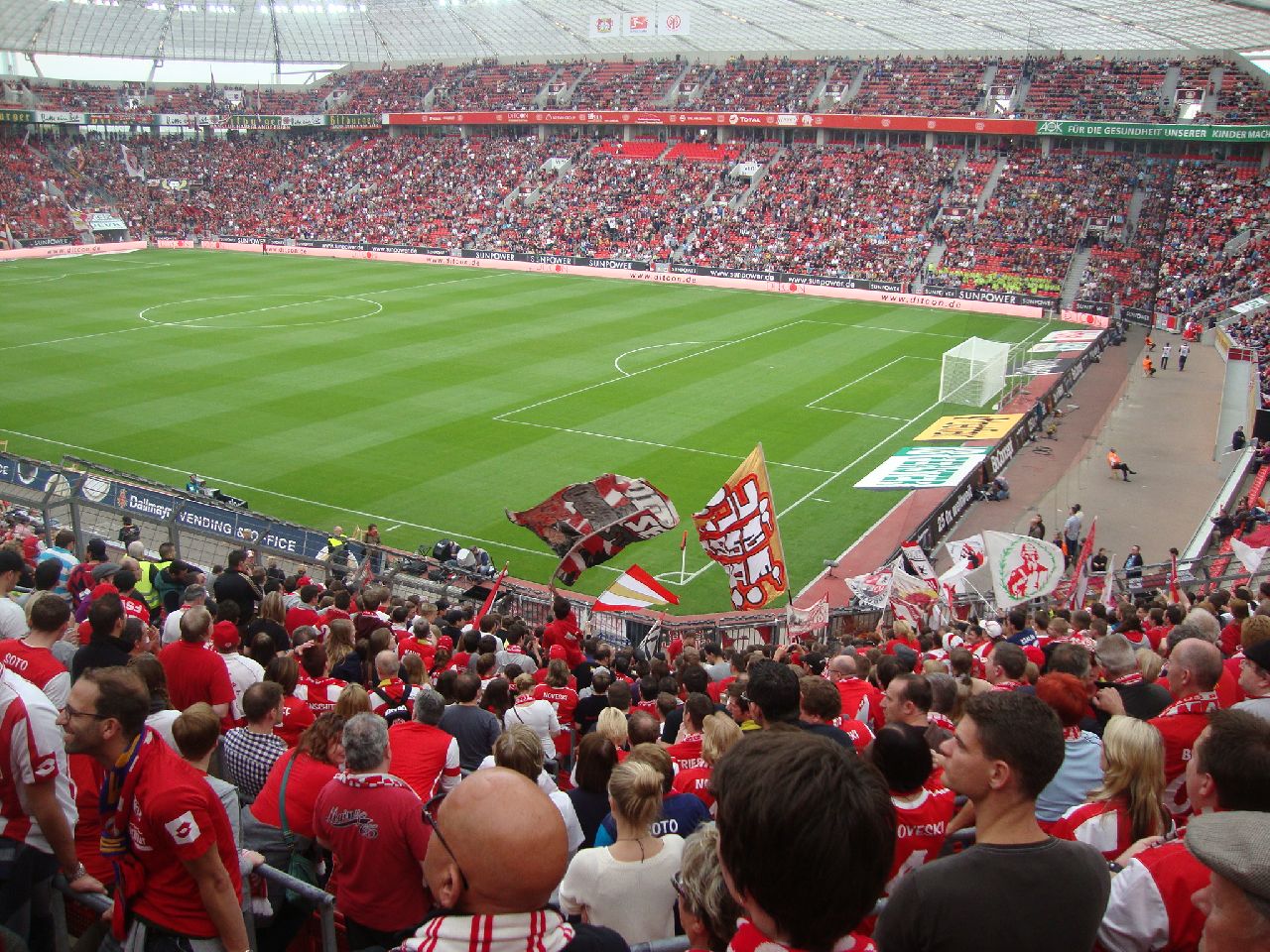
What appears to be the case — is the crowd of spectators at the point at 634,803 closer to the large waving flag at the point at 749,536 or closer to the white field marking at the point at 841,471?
the large waving flag at the point at 749,536

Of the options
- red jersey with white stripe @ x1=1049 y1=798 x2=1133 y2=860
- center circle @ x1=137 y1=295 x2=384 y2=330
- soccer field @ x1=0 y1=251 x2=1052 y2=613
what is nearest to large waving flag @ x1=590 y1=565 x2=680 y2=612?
soccer field @ x1=0 y1=251 x2=1052 y2=613

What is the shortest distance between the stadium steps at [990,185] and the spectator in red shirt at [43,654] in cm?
6309

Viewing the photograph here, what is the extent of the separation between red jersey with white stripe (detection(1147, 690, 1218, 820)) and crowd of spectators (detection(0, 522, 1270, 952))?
0.06 feet

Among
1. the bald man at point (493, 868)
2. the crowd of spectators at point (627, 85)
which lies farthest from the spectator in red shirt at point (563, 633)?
the crowd of spectators at point (627, 85)

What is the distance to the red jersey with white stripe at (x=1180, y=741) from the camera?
241 inches

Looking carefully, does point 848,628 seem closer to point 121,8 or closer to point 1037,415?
point 1037,415

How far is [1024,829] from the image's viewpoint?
12.0 feet

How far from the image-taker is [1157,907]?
4.05 metres

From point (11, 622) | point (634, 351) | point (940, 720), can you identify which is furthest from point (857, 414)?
point (11, 622)

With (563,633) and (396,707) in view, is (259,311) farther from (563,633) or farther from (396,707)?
(396,707)

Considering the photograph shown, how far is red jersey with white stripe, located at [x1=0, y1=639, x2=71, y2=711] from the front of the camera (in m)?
6.18

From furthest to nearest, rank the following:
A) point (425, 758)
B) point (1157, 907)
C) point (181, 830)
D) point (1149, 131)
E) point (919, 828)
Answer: point (1149, 131), point (425, 758), point (919, 828), point (181, 830), point (1157, 907)

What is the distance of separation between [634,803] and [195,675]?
167 inches

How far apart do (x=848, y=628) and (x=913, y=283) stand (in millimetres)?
43135
